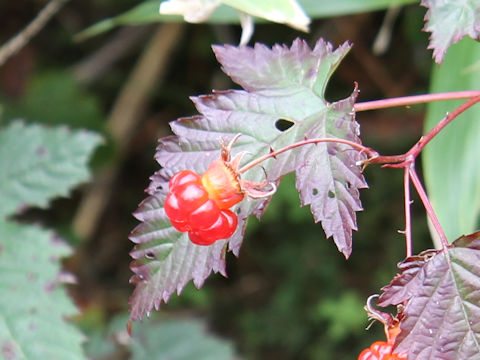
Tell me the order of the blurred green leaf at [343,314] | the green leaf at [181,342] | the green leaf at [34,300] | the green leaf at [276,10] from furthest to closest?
the blurred green leaf at [343,314], the green leaf at [181,342], the green leaf at [34,300], the green leaf at [276,10]

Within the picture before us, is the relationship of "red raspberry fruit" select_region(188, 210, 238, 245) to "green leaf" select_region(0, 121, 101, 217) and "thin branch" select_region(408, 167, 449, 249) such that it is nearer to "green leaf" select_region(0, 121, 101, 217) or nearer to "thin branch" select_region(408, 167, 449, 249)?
"thin branch" select_region(408, 167, 449, 249)

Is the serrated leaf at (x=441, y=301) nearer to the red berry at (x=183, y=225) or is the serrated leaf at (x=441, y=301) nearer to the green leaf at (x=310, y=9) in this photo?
the red berry at (x=183, y=225)

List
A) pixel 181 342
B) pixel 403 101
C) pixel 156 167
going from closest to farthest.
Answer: pixel 403 101 → pixel 181 342 → pixel 156 167

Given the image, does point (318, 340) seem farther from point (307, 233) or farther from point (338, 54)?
point (338, 54)

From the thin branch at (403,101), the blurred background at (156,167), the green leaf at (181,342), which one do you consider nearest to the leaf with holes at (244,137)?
the thin branch at (403,101)

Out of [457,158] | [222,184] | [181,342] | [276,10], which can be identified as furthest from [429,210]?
[181,342]

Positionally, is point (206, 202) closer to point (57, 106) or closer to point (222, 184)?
point (222, 184)

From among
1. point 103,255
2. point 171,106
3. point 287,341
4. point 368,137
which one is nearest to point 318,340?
point 287,341
